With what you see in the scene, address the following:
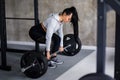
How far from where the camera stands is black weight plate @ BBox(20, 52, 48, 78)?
328 centimetres

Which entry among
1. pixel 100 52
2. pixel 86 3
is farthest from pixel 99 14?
pixel 86 3

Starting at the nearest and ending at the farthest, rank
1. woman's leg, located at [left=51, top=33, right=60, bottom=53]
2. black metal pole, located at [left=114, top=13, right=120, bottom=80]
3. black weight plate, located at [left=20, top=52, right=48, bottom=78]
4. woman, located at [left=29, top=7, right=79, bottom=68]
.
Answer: black metal pole, located at [left=114, top=13, right=120, bottom=80]
black weight plate, located at [left=20, top=52, right=48, bottom=78]
woman, located at [left=29, top=7, right=79, bottom=68]
woman's leg, located at [left=51, top=33, right=60, bottom=53]

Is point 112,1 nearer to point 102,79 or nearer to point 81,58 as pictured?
point 102,79

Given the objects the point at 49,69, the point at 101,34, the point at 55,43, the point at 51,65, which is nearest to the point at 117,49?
the point at 101,34

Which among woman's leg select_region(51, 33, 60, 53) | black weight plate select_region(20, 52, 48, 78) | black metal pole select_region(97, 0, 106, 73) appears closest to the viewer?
black metal pole select_region(97, 0, 106, 73)

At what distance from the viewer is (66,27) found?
208 inches

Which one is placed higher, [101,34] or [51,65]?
[101,34]

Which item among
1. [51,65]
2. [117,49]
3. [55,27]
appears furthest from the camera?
[51,65]

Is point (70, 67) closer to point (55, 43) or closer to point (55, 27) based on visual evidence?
point (55, 43)

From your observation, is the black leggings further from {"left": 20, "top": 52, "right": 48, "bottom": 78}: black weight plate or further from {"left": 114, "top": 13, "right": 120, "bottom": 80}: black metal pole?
{"left": 114, "top": 13, "right": 120, "bottom": 80}: black metal pole

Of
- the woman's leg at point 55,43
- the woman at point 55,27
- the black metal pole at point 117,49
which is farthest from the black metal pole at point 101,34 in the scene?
the woman's leg at point 55,43

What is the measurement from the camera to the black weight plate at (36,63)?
3.28m

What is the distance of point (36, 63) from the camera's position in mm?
3346

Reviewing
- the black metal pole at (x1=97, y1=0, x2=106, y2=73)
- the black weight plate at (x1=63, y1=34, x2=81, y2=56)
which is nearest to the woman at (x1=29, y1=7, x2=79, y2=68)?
the black weight plate at (x1=63, y1=34, x2=81, y2=56)
